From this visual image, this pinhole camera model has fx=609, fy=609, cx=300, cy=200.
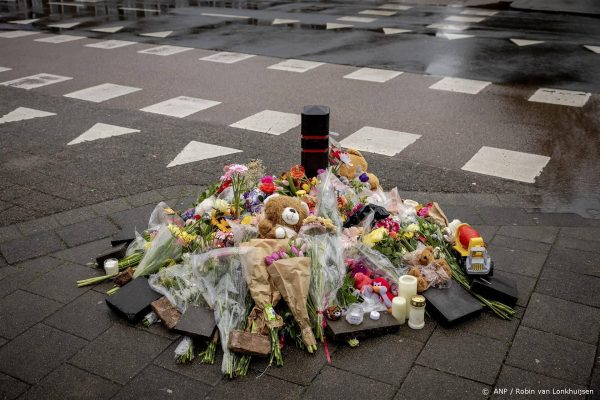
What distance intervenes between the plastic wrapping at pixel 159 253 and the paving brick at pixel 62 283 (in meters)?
0.47

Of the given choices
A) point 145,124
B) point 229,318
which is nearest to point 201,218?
point 229,318

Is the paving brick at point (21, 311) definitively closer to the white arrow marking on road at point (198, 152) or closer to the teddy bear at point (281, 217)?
the teddy bear at point (281, 217)

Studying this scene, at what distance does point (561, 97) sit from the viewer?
9.01 m

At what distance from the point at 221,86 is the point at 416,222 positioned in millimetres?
5856

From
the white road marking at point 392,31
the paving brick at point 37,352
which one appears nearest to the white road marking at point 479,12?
the white road marking at point 392,31

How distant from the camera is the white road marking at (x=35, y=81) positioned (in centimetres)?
994

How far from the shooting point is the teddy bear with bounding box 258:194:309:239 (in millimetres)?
4215

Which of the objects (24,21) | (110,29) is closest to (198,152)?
(110,29)

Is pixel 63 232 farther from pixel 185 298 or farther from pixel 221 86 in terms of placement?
pixel 221 86

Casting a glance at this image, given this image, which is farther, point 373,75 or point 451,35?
point 451,35

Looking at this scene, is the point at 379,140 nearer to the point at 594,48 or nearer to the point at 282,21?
the point at 594,48

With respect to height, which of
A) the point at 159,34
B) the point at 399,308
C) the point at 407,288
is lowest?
the point at 399,308

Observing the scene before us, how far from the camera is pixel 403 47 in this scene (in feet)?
41.0

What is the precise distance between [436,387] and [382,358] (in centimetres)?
37
